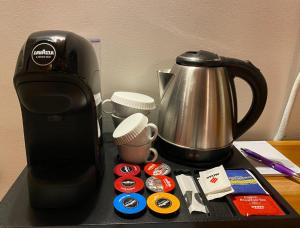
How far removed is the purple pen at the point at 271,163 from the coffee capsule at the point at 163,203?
30 cm

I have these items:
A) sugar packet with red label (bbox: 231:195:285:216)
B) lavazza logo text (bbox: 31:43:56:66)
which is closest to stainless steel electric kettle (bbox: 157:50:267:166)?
sugar packet with red label (bbox: 231:195:285:216)

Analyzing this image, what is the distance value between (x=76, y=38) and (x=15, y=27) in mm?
330

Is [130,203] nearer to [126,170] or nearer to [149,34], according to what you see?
[126,170]

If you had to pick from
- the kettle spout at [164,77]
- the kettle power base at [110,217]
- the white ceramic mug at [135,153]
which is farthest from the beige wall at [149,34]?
the kettle power base at [110,217]

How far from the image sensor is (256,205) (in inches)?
16.6

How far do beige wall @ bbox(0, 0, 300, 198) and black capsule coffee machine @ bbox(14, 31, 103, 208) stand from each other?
22cm

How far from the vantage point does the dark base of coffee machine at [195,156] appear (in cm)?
52

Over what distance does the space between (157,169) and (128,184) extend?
78 mm

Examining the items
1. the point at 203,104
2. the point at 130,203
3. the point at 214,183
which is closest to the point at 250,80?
the point at 203,104

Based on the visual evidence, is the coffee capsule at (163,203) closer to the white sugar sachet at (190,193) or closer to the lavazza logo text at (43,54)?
the white sugar sachet at (190,193)

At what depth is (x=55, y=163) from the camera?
445 millimetres

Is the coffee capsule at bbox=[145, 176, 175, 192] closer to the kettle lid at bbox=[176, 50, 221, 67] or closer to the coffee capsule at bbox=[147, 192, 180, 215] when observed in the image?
the coffee capsule at bbox=[147, 192, 180, 215]

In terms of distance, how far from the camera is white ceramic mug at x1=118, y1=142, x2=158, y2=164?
510 millimetres

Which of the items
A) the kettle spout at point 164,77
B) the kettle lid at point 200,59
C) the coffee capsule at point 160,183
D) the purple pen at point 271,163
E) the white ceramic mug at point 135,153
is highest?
the kettle lid at point 200,59
